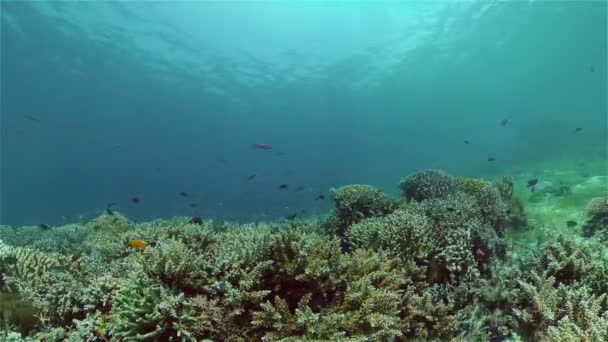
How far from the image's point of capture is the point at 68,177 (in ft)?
394

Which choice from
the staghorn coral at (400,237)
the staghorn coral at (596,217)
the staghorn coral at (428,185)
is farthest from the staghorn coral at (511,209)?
the staghorn coral at (400,237)

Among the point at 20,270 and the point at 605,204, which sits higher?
the point at 605,204

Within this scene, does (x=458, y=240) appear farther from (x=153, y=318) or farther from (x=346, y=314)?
(x=153, y=318)

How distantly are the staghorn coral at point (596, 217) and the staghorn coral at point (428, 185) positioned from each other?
107 inches

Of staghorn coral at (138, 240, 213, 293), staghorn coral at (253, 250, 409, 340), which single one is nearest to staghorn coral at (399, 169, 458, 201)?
staghorn coral at (253, 250, 409, 340)

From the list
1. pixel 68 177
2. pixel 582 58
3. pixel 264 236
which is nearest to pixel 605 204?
pixel 264 236

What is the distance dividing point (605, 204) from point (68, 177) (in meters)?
141

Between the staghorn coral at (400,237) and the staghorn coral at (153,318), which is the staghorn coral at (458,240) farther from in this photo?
the staghorn coral at (153,318)

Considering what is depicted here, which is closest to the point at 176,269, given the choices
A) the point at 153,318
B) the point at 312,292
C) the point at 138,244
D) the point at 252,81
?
the point at 153,318

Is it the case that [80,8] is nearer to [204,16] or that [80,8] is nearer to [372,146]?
[204,16]

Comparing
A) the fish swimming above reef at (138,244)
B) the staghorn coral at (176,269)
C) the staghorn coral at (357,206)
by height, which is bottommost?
the staghorn coral at (176,269)

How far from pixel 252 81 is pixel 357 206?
52.6m

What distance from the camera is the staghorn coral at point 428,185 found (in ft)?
28.8

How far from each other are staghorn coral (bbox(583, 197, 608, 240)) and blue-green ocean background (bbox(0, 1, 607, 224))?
12958mm
